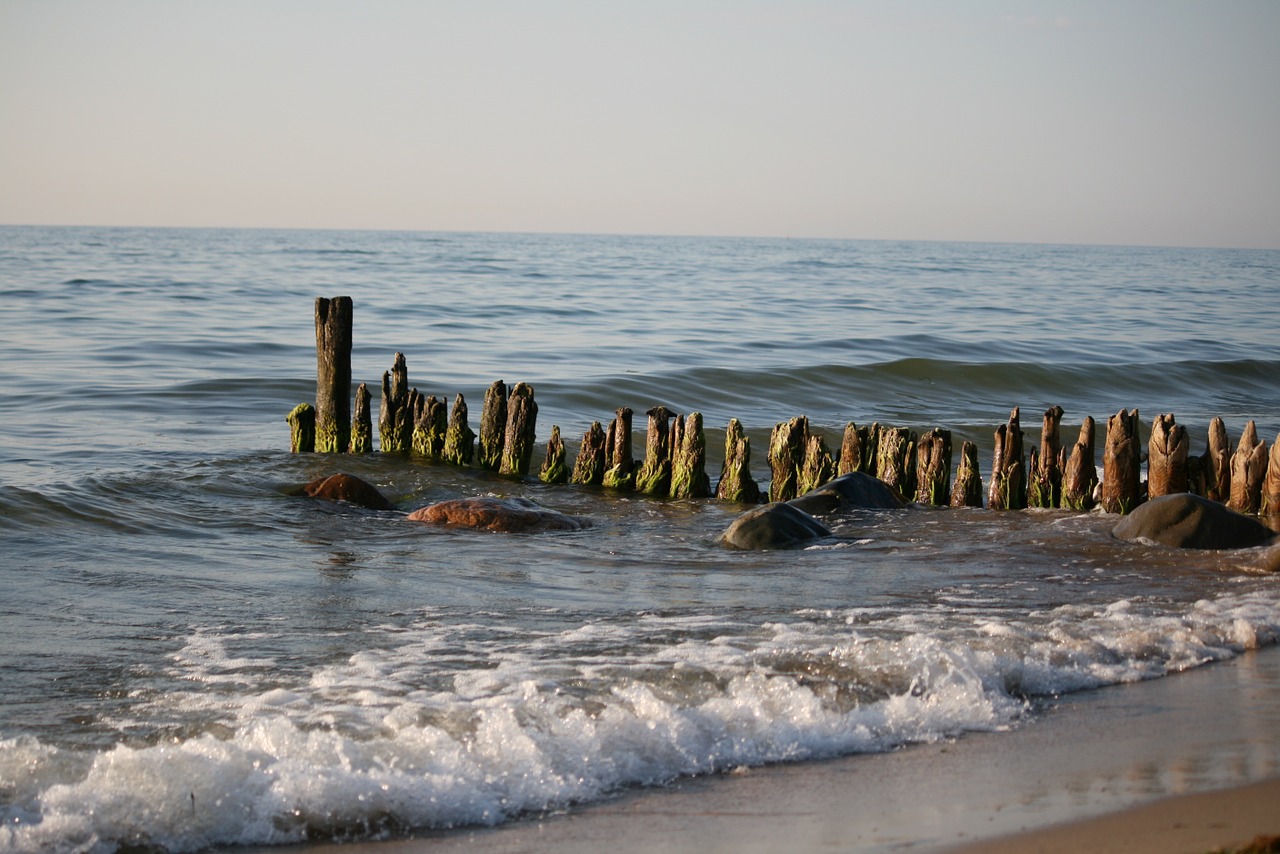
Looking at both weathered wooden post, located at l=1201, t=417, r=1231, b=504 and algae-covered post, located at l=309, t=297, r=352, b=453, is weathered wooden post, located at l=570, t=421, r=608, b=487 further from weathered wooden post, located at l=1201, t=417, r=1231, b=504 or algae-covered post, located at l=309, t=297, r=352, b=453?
weathered wooden post, located at l=1201, t=417, r=1231, b=504

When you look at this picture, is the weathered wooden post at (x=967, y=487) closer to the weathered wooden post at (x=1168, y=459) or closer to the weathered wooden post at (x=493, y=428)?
the weathered wooden post at (x=1168, y=459)

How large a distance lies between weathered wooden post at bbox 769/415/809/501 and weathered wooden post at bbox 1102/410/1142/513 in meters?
2.61

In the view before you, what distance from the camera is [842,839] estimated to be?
4.09 metres

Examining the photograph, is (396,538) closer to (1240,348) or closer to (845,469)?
(845,469)

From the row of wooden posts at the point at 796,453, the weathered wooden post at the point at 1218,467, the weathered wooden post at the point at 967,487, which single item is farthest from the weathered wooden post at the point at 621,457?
the weathered wooden post at the point at 1218,467

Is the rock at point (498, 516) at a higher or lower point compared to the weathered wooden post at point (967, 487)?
lower

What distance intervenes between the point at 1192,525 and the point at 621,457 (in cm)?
502

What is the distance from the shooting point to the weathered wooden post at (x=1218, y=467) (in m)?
10.0

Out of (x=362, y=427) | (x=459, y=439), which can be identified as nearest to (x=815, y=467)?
(x=459, y=439)

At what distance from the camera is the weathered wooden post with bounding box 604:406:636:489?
11.5 meters

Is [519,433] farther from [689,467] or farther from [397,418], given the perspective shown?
[689,467]

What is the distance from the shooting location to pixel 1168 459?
9.94m

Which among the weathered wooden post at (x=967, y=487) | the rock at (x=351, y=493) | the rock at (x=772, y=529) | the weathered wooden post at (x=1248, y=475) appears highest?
the weathered wooden post at (x=1248, y=475)

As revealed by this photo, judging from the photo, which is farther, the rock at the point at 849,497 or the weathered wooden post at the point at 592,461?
the weathered wooden post at the point at 592,461
